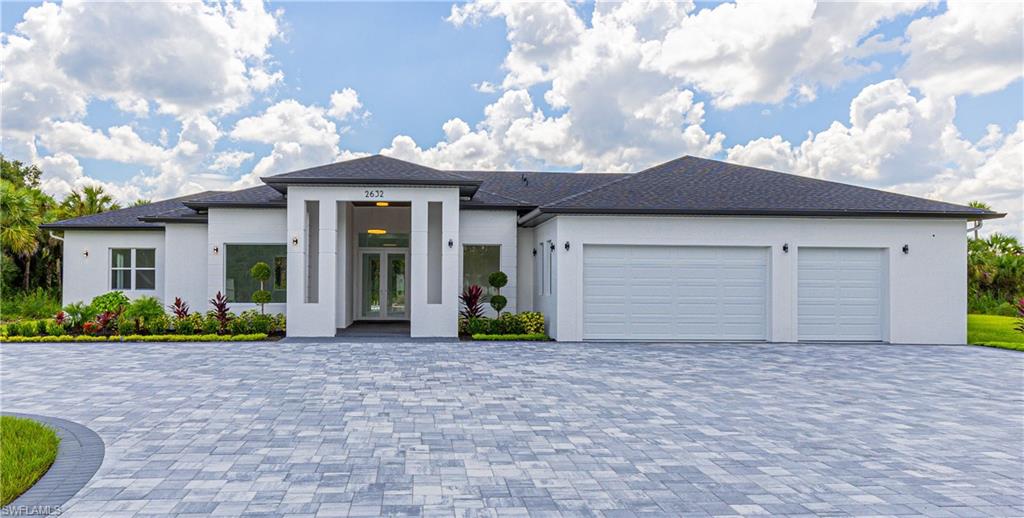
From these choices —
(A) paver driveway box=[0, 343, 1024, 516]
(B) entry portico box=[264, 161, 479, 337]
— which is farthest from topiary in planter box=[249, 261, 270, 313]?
(A) paver driveway box=[0, 343, 1024, 516]

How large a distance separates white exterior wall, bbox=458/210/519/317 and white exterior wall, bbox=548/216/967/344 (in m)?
2.44

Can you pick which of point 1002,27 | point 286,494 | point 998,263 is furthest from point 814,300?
point 998,263

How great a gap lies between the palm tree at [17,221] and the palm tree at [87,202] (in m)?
3.29

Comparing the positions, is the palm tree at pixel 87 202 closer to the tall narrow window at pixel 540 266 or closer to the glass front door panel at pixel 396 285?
the glass front door panel at pixel 396 285

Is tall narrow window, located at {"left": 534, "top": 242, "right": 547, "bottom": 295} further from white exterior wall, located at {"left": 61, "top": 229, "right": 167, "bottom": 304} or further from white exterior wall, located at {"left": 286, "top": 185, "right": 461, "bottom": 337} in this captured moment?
white exterior wall, located at {"left": 61, "top": 229, "right": 167, "bottom": 304}

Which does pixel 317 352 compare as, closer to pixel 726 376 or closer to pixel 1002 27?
Answer: pixel 726 376

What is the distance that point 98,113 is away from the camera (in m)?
22.0

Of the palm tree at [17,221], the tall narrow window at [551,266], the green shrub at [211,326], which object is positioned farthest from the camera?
the palm tree at [17,221]

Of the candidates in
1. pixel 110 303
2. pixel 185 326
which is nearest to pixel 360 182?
pixel 185 326

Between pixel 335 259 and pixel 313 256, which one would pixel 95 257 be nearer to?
pixel 313 256

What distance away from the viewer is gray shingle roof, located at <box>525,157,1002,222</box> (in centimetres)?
1367

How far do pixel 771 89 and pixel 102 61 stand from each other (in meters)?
21.4

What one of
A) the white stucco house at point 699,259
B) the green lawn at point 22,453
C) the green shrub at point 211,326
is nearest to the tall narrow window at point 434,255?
the white stucco house at point 699,259

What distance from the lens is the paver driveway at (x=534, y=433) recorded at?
421cm
